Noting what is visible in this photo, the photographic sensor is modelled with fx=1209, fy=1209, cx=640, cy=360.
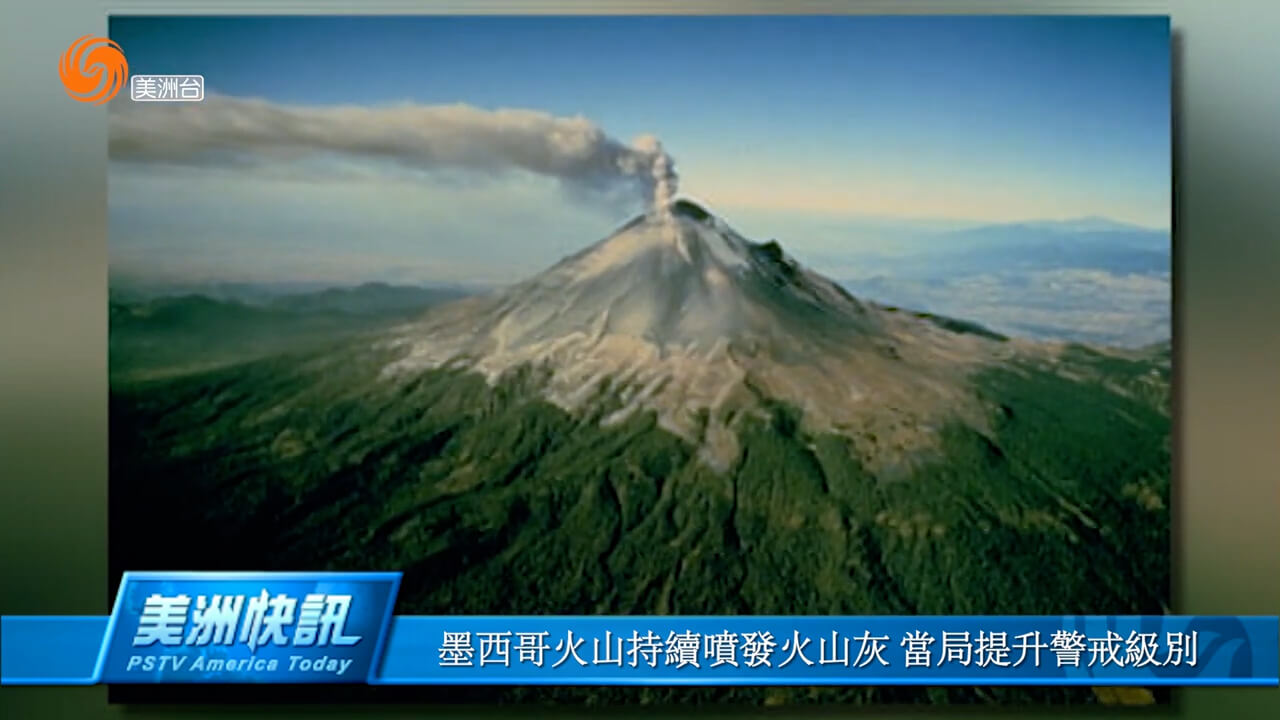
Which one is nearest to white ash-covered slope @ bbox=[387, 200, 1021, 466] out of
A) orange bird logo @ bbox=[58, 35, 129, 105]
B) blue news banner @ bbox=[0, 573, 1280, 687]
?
blue news banner @ bbox=[0, 573, 1280, 687]

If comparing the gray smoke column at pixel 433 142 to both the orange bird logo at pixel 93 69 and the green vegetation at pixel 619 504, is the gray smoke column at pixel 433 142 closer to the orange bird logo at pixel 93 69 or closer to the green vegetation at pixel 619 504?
the orange bird logo at pixel 93 69

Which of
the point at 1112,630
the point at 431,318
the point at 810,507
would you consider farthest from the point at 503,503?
the point at 1112,630

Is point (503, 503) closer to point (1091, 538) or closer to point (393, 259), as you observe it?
point (393, 259)

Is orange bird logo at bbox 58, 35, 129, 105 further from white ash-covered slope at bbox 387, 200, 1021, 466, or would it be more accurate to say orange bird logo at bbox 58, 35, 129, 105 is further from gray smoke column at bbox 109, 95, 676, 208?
white ash-covered slope at bbox 387, 200, 1021, 466

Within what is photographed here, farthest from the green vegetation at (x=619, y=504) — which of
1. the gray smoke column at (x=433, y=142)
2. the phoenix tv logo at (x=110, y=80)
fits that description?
the phoenix tv logo at (x=110, y=80)

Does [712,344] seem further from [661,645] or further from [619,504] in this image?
[661,645]

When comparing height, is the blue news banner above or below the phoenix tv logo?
below
